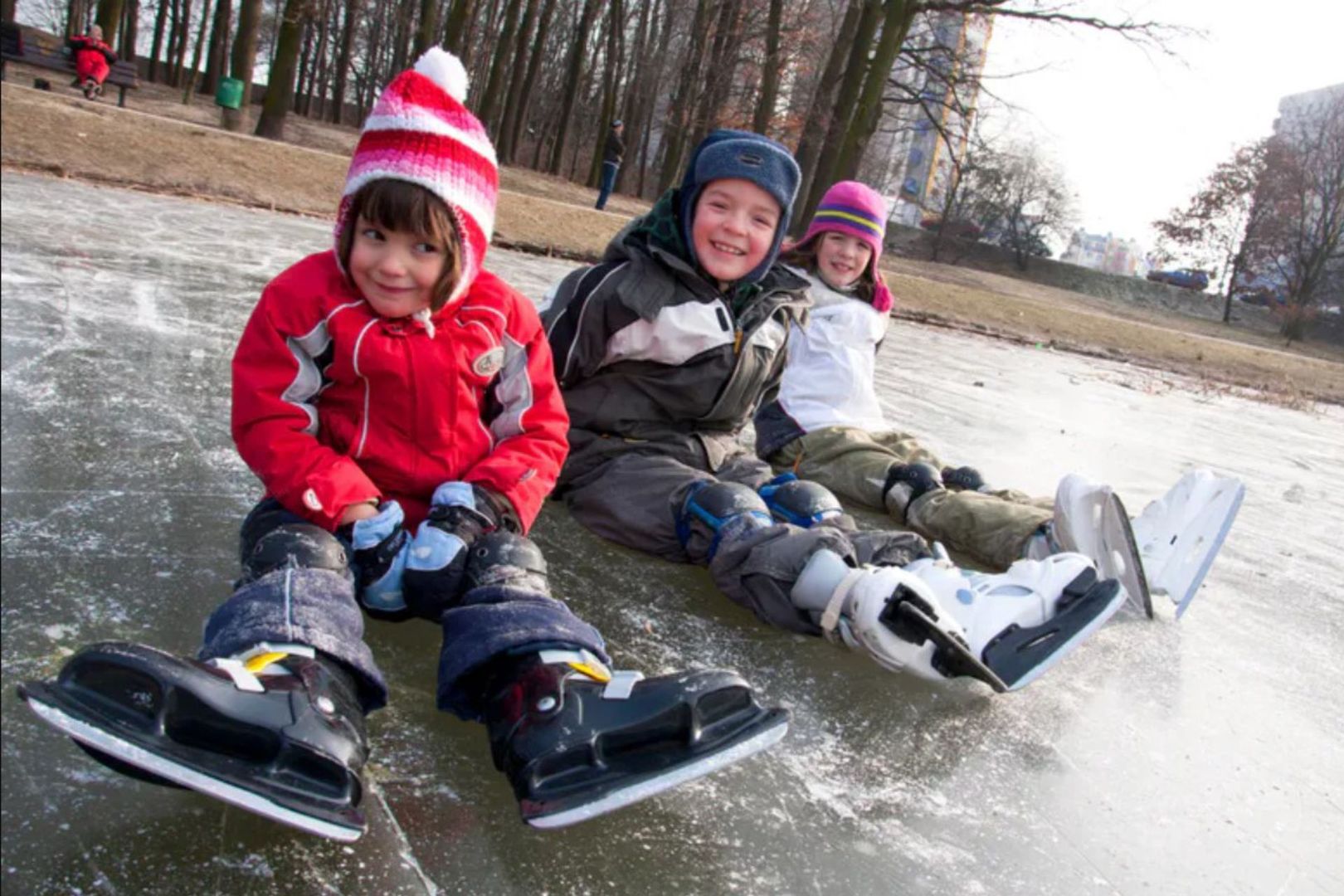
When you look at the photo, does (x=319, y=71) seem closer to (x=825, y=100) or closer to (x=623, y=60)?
(x=623, y=60)

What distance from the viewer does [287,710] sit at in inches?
42.6

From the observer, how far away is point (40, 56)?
538 inches

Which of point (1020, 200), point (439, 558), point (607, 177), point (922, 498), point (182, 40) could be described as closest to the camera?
point (439, 558)

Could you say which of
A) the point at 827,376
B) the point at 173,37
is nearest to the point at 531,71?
the point at 173,37

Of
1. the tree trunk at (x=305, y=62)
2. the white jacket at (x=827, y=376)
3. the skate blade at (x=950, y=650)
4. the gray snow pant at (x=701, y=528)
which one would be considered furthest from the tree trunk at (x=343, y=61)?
the skate blade at (x=950, y=650)

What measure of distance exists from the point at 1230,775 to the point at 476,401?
1.38m

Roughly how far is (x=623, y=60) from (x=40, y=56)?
14.0 meters

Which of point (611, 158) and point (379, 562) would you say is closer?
point (379, 562)

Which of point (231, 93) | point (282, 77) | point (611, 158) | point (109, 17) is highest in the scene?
point (109, 17)

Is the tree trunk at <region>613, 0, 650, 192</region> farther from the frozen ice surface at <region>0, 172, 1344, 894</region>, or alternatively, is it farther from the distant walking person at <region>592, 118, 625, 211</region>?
the frozen ice surface at <region>0, 172, 1344, 894</region>

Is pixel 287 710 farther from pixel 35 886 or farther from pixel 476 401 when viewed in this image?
pixel 476 401

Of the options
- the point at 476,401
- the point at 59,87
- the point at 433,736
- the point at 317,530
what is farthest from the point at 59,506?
the point at 59,87

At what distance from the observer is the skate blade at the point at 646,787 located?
112 cm

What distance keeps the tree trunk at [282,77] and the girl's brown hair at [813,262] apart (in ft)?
33.2
